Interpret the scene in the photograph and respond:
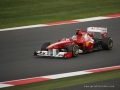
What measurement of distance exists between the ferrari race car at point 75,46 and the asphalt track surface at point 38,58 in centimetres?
22

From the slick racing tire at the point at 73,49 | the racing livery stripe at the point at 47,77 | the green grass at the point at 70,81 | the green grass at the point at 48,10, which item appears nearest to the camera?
the green grass at the point at 70,81

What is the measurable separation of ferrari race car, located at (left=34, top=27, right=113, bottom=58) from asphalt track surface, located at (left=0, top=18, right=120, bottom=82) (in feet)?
0.71

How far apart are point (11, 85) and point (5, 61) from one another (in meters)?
3.50

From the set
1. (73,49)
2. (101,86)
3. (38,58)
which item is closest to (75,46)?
(73,49)

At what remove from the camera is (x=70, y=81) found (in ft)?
55.5

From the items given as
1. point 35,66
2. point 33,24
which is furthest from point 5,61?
point 33,24

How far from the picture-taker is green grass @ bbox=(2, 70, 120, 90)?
16.4 meters

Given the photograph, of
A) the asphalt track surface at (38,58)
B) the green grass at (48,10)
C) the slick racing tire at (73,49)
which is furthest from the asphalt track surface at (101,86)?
the green grass at (48,10)

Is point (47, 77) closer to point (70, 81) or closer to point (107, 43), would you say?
point (70, 81)

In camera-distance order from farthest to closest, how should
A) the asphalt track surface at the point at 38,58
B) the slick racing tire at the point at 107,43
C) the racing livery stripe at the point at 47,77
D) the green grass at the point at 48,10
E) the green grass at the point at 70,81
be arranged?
the green grass at the point at 48,10 < the slick racing tire at the point at 107,43 < the asphalt track surface at the point at 38,58 < the racing livery stripe at the point at 47,77 < the green grass at the point at 70,81

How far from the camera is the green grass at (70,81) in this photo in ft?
53.7

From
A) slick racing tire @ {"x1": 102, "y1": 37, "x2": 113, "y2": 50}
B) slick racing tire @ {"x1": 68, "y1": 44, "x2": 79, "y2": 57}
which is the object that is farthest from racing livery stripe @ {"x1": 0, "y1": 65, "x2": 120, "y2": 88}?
slick racing tire @ {"x1": 102, "y1": 37, "x2": 113, "y2": 50}

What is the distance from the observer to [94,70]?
60.4ft

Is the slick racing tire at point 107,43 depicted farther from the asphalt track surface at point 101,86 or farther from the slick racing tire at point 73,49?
the asphalt track surface at point 101,86
